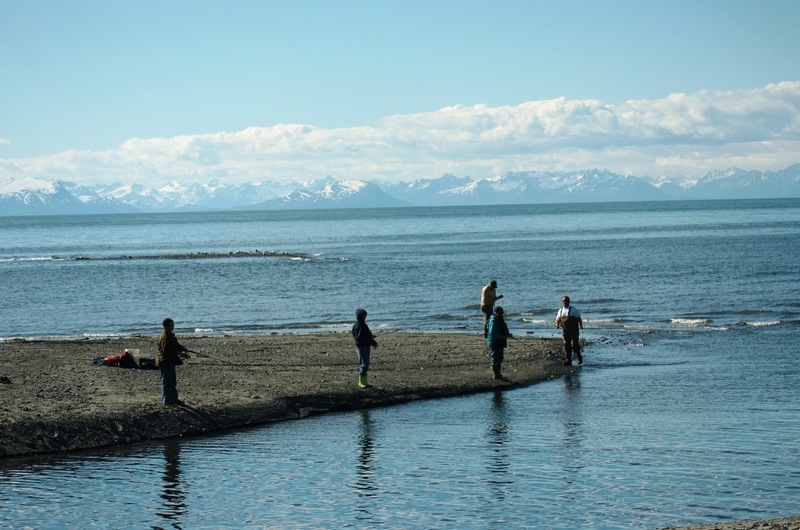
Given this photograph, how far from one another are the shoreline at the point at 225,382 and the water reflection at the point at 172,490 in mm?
1368

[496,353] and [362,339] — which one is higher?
[362,339]

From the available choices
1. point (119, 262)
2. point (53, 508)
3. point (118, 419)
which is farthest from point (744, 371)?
point (119, 262)

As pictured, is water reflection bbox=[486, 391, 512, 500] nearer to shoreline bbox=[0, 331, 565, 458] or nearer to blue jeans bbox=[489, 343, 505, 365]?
blue jeans bbox=[489, 343, 505, 365]

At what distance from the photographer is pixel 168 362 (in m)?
21.1

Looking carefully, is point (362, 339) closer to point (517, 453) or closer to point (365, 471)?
point (517, 453)

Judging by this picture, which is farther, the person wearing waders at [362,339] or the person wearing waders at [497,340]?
the person wearing waders at [497,340]

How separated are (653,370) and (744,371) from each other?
2.45 meters

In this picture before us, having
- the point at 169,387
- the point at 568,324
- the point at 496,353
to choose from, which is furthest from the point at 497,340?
the point at 169,387

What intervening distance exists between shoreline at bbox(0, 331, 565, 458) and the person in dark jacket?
0.25 m

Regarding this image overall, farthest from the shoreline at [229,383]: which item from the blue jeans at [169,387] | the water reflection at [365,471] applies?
the water reflection at [365,471]

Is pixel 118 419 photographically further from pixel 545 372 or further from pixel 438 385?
pixel 545 372

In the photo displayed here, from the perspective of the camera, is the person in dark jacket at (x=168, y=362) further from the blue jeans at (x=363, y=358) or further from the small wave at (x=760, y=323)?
the small wave at (x=760, y=323)

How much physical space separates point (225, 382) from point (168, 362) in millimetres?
3738

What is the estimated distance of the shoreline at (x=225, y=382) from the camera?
1995 cm
